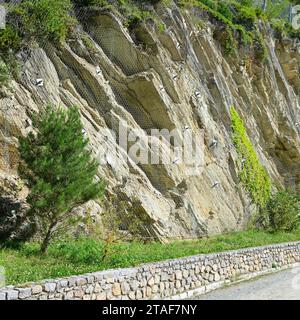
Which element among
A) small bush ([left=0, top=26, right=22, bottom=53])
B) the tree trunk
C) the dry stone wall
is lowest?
the dry stone wall

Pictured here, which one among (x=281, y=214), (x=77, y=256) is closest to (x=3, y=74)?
(x=77, y=256)

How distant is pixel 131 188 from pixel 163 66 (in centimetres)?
646

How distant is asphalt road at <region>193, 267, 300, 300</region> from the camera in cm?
1105

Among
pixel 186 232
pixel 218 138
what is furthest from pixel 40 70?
pixel 218 138

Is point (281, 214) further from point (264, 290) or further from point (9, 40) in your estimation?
point (9, 40)

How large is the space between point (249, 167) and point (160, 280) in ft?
45.1

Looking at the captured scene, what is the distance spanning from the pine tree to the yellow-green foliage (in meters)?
12.5

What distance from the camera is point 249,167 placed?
22891 millimetres

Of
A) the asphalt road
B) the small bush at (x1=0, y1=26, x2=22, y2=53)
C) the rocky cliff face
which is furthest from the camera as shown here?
the rocky cliff face

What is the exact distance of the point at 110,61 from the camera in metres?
17.4

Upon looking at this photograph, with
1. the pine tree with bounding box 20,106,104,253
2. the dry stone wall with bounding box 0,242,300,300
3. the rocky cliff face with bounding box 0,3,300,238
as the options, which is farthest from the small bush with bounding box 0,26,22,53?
the dry stone wall with bounding box 0,242,300,300

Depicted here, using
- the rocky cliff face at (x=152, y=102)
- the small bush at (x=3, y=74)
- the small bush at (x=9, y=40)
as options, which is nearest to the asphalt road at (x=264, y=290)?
the rocky cliff face at (x=152, y=102)

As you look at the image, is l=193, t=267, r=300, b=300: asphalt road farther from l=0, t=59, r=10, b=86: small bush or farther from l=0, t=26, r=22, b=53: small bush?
l=0, t=26, r=22, b=53: small bush
